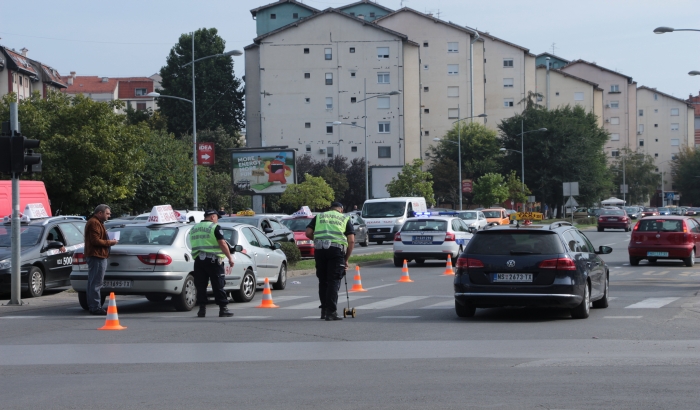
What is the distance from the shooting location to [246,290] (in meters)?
17.5

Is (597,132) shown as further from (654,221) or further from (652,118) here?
(654,221)

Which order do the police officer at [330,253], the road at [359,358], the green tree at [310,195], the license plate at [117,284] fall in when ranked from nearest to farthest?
the road at [359,358]
the police officer at [330,253]
the license plate at [117,284]
the green tree at [310,195]

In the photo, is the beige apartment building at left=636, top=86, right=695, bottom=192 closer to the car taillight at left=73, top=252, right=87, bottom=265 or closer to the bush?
the bush

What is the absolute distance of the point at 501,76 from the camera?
344 feet

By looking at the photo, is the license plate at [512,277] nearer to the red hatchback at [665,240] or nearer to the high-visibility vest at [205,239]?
the high-visibility vest at [205,239]

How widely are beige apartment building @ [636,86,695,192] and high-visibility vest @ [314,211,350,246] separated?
13480 cm

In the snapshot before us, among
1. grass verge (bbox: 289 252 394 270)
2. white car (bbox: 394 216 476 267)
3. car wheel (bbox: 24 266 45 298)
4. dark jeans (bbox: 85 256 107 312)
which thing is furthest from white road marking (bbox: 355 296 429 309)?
white car (bbox: 394 216 476 267)

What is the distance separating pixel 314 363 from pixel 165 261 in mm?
5916

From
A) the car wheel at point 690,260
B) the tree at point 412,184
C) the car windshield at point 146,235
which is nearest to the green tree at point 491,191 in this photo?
the tree at point 412,184

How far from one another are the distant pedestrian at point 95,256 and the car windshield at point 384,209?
97.4 ft

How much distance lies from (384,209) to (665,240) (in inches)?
715

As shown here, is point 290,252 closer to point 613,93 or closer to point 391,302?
point 391,302

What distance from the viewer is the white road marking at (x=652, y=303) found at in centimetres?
1564

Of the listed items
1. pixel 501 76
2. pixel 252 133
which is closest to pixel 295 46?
pixel 252 133
